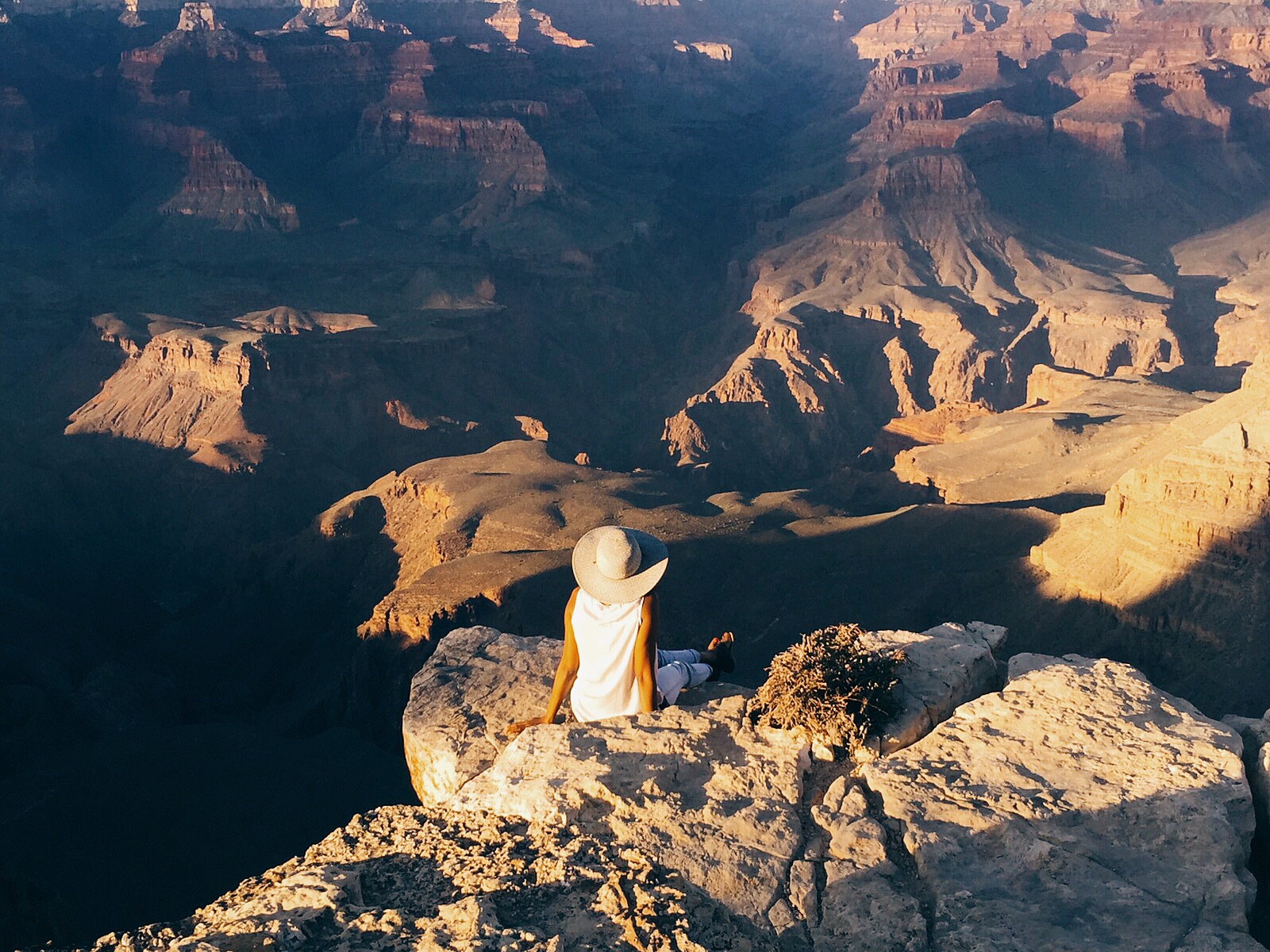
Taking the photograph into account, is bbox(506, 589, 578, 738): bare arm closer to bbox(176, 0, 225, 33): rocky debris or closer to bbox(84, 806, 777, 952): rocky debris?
Answer: bbox(84, 806, 777, 952): rocky debris

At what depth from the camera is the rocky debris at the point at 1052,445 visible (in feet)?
170

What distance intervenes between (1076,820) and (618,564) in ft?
15.7

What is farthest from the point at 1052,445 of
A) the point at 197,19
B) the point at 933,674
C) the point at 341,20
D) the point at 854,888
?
the point at 341,20

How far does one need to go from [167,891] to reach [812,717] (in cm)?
2033

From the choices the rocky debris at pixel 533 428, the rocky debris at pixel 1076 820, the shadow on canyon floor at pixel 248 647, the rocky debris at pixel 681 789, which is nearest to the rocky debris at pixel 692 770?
the rocky debris at pixel 681 789

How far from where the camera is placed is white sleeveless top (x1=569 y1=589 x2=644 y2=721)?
44.1 feet

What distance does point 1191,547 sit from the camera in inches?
1474

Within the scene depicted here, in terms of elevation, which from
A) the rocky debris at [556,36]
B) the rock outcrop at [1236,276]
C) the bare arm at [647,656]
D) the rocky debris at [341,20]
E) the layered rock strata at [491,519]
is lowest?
the rock outcrop at [1236,276]

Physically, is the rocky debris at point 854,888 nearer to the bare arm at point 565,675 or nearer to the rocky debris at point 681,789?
the rocky debris at point 681,789

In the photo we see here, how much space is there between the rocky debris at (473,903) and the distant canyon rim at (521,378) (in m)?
17.1

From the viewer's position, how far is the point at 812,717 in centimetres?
1298

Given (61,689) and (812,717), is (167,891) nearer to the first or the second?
(61,689)

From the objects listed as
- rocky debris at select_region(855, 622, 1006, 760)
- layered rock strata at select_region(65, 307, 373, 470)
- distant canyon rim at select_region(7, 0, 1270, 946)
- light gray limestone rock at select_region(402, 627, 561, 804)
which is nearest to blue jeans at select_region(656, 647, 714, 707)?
light gray limestone rock at select_region(402, 627, 561, 804)

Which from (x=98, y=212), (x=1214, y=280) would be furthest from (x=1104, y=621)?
(x=98, y=212)
